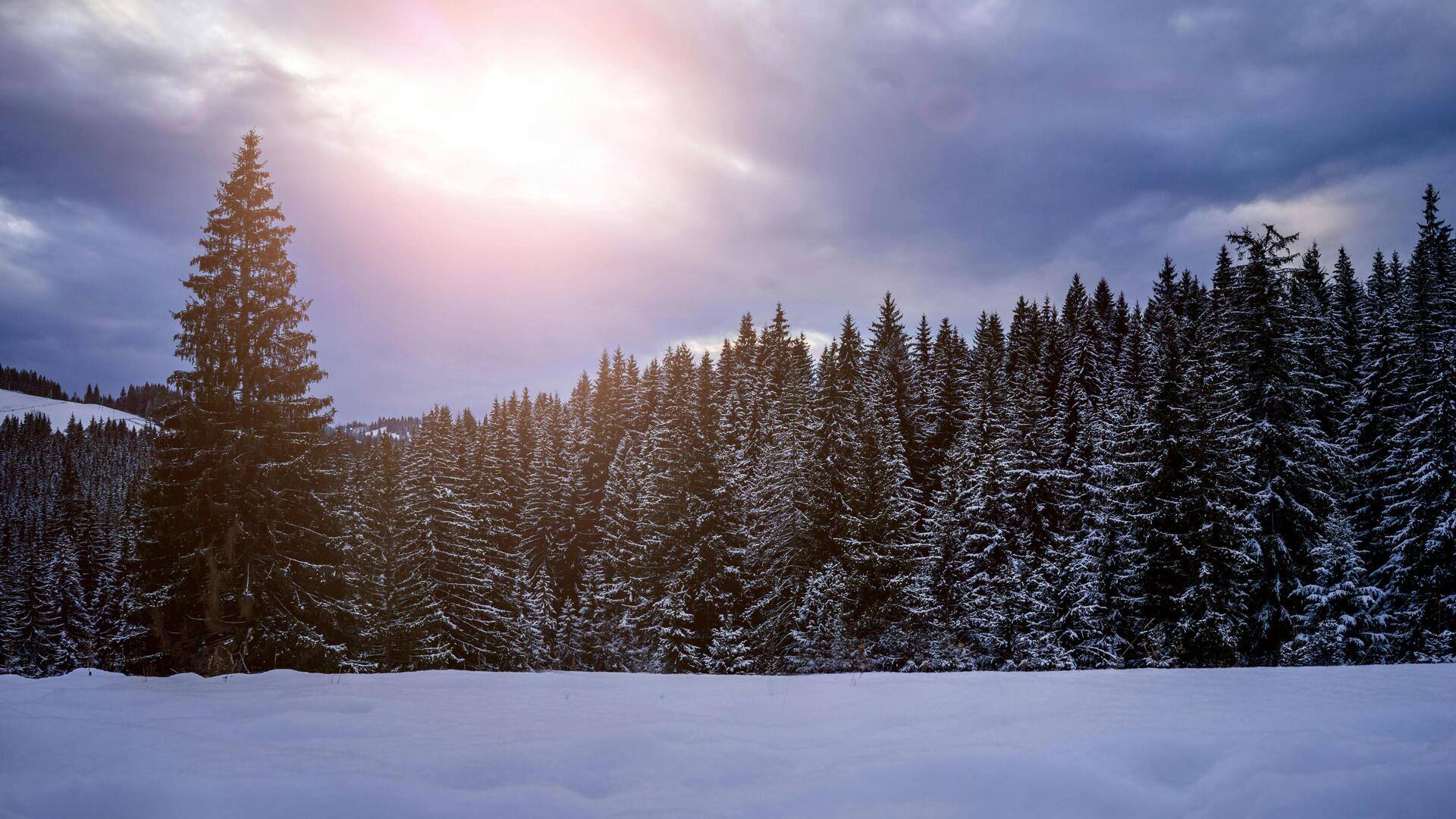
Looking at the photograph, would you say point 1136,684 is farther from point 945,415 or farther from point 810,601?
point 945,415

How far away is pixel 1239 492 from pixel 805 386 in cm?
4085

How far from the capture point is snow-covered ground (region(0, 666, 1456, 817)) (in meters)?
4.12

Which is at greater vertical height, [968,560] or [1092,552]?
[1092,552]

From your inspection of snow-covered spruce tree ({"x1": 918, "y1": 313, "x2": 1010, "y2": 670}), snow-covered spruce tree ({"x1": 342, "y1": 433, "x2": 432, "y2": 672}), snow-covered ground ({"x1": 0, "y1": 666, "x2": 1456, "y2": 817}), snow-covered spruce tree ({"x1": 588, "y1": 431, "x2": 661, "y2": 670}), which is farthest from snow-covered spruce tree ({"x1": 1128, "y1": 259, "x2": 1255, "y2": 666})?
snow-covered spruce tree ({"x1": 342, "y1": 433, "x2": 432, "y2": 672})

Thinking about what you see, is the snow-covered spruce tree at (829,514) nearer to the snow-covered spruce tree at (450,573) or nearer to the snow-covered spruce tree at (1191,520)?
the snow-covered spruce tree at (1191,520)

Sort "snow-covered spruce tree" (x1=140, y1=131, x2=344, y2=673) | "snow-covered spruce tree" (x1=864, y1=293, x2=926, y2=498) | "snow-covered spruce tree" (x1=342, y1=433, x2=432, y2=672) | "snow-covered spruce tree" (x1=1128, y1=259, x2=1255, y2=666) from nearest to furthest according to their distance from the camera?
"snow-covered spruce tree" (x1=140, y1=131, x2=344, y2=673) → "snow-covered spruce tree" (x1=1128, y1=259, x2=1255, y2=666) → "snow-covered spruce tree" (x1=342, y1=433, x2=432, y2=672) → "snow-covered spruce tree" (x1=864, y1=293, x2=926, y2=498)

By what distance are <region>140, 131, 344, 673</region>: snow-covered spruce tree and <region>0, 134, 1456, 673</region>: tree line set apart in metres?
0.08

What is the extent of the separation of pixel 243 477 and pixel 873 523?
23.3 metres

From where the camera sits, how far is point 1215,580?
24766 millimetres

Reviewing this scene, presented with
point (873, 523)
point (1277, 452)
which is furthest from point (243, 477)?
point (1277, 452)

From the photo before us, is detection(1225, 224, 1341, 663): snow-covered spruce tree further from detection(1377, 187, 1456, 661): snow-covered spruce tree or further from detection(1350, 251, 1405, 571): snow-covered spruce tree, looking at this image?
detection(1350, 251, 1405, 571): snow-covered spruce tree

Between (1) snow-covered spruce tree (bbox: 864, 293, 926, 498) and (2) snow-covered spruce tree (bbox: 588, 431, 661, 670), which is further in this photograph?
(1) snow-covered spruce tree (bbox: 864, 293, 926, 498)

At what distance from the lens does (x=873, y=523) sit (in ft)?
101

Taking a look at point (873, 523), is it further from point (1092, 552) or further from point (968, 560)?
point (1092, 552)
